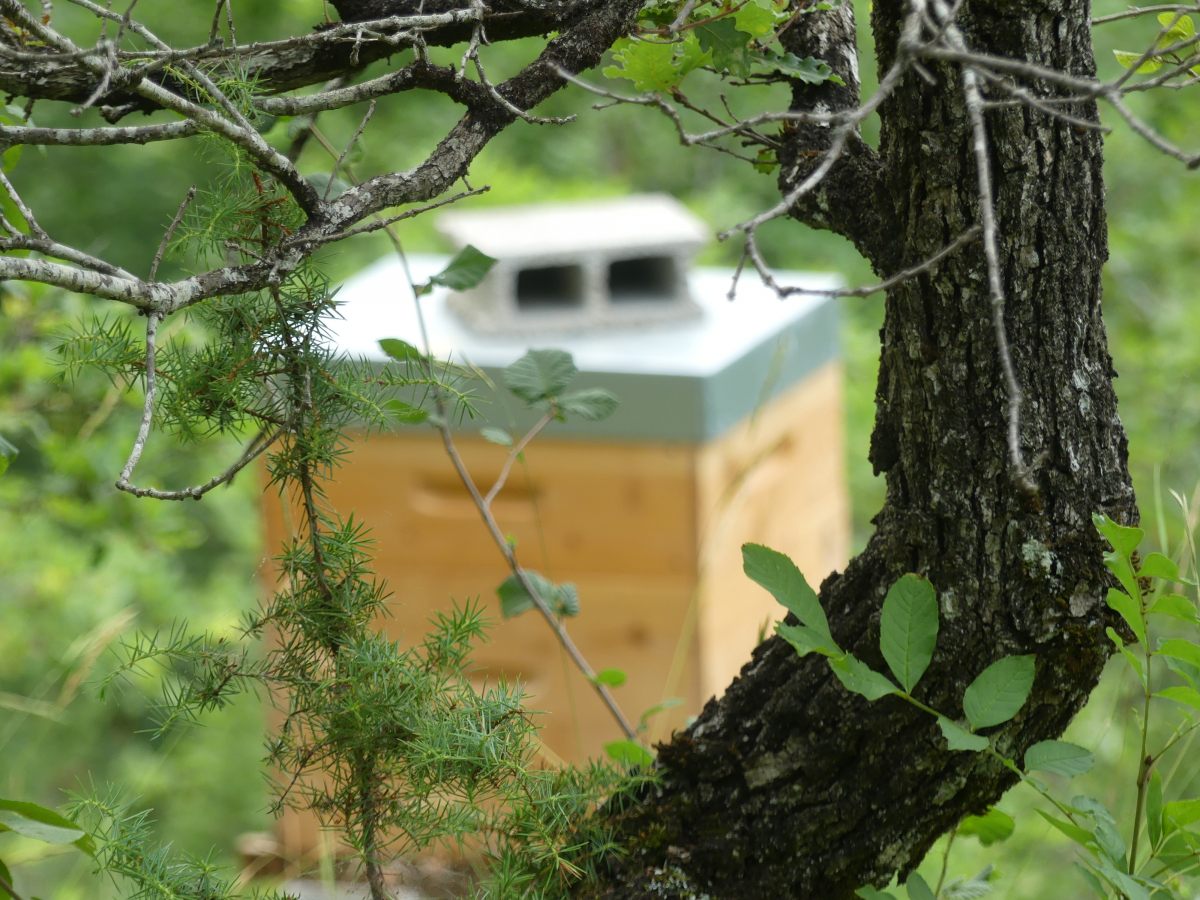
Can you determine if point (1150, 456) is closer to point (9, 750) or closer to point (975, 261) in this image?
point (975, 261)

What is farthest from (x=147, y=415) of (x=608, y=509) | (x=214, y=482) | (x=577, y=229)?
(x=577, y=229)

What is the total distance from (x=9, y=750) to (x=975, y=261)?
97.7 inches

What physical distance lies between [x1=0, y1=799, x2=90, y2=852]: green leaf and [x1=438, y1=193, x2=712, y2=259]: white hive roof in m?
0.99

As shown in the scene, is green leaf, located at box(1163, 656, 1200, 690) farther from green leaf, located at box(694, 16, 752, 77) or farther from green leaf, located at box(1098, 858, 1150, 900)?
green leaf, located at box(694, 16, 752, 77)

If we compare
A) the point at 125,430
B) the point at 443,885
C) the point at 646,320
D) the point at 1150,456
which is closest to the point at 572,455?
the point at 646,320

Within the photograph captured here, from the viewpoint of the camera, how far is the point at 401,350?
1.65 ft

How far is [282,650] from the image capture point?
1.59 ft

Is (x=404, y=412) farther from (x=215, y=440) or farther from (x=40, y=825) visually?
(x=215, y=440)

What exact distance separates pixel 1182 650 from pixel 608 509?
90 centimetres

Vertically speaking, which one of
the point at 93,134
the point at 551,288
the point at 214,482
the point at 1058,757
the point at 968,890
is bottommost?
the point at 968,890

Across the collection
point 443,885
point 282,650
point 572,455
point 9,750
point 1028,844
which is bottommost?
point 9,750

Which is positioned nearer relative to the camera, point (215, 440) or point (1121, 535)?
point (1121, 535)

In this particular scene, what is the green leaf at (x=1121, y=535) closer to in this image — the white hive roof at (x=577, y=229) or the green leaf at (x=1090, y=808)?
the green leaf at (x=1090, y=808)

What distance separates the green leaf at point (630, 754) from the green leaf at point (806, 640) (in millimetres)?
167
